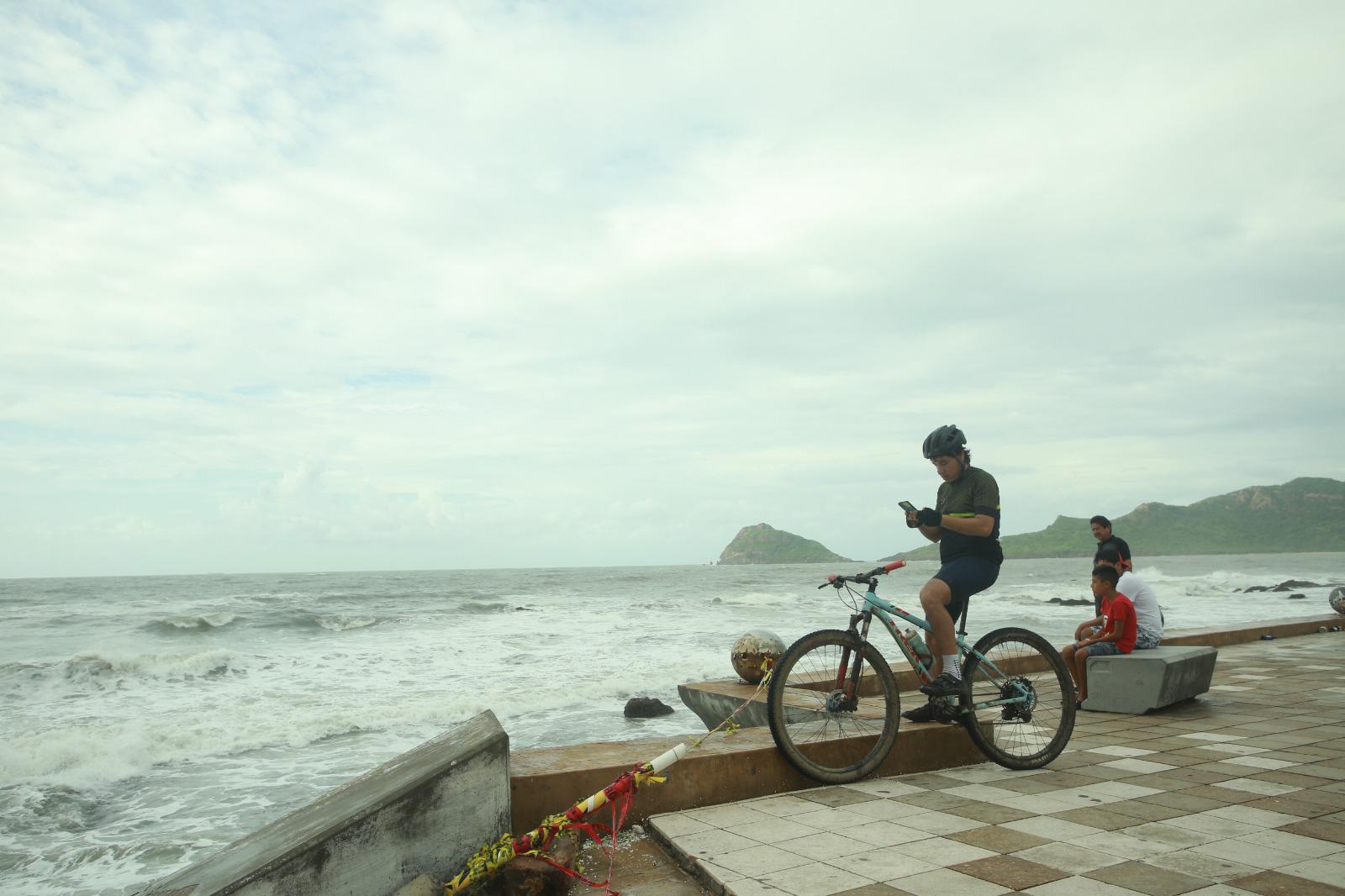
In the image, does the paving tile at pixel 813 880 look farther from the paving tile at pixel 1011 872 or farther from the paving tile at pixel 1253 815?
the paving tile at pixel 1253 815

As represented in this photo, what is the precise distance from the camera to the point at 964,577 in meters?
4.75

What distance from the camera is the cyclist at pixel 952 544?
4699 mm

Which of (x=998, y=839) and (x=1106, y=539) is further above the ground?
(x=1106, y=539)

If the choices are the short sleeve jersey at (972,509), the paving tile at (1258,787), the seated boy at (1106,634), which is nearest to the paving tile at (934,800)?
the short sleeve jersey at (972,509)

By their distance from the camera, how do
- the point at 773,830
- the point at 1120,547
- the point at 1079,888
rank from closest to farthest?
the point at 1079,888
the point at 773,830
the point at 1120,547

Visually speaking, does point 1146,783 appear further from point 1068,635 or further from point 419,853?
point 1068,635

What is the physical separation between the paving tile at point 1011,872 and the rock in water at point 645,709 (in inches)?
331

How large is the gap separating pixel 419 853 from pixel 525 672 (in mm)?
13574

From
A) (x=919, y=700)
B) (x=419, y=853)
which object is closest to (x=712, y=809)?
(x=419, y=853)

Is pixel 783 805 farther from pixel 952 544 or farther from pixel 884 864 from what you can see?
pixel 952 544

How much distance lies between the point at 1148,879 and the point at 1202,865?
0.32 meters

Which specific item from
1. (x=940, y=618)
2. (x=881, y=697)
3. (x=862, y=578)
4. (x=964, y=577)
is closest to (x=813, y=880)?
(x=881, y=697)

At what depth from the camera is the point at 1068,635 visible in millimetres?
19391

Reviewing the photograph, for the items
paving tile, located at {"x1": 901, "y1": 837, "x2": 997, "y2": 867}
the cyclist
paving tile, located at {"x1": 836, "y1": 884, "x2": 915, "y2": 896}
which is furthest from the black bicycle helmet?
paving tile, located at {"x1": 836, "y1": 884, "x2": 915, "y2": 896}
